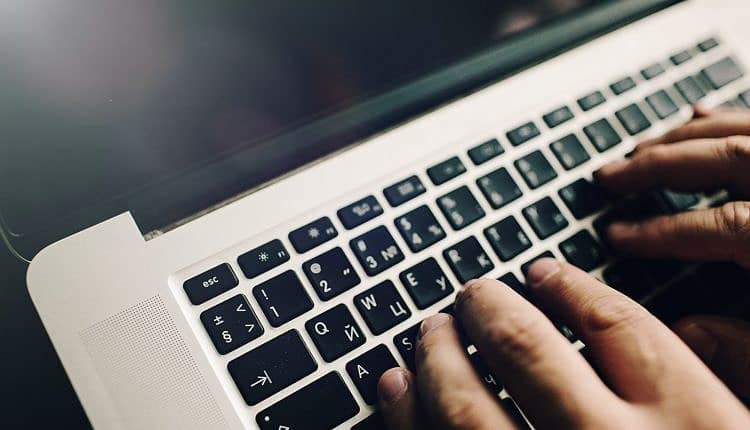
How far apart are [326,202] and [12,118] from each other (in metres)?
0.23

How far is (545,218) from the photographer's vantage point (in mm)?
468

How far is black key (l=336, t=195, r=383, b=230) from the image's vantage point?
1.44 ft

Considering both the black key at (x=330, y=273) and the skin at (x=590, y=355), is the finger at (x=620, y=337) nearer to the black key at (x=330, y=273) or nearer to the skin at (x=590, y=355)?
the skin at (x=590, y=355)

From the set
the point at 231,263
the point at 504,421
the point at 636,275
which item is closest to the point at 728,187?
the point at 636,275

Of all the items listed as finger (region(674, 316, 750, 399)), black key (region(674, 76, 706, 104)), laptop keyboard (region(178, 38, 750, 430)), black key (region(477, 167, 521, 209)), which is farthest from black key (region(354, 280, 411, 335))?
black key (region(674, 76, 706, 104))

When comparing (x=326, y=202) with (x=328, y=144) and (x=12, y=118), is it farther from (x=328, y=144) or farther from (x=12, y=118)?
(x=12, y=118)

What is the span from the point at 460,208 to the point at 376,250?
0.07m

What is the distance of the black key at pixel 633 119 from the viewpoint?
1.71 feet

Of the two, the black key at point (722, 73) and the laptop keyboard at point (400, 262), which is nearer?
the laptop keyboard at point (400, 262)

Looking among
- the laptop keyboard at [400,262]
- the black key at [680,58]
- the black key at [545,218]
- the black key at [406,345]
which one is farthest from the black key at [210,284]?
the black key at [680,58]

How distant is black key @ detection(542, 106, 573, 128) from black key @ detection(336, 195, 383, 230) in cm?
16

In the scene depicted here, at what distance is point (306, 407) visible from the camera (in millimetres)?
385

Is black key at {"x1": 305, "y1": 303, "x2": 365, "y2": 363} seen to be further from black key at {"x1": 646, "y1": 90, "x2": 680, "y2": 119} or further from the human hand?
black key at {"x1": 646, "y1": 90, "x2": 680, "y2": 119}

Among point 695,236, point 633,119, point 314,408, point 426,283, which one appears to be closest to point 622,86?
point 633,119
